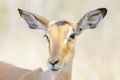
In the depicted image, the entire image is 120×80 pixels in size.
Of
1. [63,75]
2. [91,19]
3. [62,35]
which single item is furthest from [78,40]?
[62,35]

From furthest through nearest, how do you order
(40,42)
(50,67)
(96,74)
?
1. (40,42)
2. (96,74)
3. (50,67)

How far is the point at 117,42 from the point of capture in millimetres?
8617

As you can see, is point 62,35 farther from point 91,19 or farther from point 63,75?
point 91,19

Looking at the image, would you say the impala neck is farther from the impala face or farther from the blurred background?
the blurred background

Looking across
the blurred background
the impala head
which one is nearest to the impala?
the impala head

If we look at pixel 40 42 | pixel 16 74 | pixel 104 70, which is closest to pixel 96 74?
pixel 104 70

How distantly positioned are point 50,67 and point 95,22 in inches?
33.3

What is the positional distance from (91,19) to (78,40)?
259 cm

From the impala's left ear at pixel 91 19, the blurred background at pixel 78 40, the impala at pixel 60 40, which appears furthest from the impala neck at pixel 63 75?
the blurred background at pixel 78 40

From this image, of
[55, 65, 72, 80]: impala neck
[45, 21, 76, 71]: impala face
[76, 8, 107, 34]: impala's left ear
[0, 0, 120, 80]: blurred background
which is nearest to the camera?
[45, 21, 76, 71]: impala face

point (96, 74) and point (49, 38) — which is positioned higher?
point (49, 38)

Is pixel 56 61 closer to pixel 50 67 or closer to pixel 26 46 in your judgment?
pixel 50 67

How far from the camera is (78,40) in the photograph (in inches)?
346

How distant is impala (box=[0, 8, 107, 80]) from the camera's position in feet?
18.7
